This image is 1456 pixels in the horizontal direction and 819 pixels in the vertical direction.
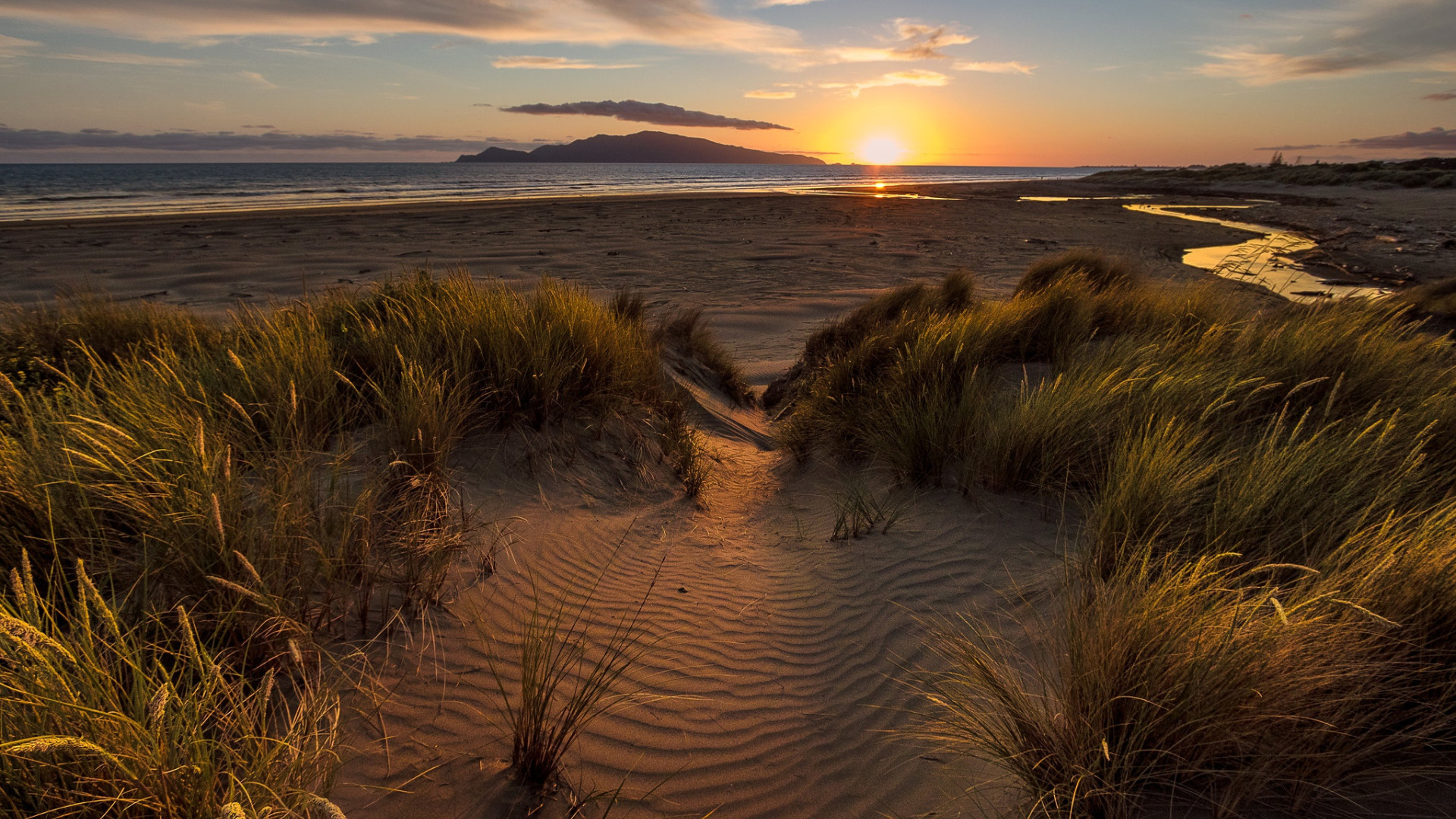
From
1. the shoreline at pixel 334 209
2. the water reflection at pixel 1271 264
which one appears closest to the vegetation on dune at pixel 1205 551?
the water reflection at pixel 1271 264

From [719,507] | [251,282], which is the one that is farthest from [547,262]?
[719,507]

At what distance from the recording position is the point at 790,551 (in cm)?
384

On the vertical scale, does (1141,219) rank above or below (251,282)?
above

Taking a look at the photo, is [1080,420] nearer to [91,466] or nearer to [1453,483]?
[1453,483]

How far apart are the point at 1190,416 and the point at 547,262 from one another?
13.0 meters

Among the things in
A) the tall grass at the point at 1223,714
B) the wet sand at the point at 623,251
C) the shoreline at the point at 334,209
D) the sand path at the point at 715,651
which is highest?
the shoreline at the point at 334,209

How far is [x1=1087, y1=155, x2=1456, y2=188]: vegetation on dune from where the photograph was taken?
98.9ft

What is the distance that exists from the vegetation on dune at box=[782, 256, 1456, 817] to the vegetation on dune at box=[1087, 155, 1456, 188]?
36936mm

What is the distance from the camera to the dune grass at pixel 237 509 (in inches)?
55.1

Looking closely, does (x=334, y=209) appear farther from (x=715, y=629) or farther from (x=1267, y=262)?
(x=1267, y=262)

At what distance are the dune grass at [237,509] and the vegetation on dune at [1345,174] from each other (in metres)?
40.8

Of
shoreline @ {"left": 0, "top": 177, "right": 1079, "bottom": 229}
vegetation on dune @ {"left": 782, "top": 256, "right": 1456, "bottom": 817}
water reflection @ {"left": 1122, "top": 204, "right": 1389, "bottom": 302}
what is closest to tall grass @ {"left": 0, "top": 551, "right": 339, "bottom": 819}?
vegetation on dune @ {"left": 782, "top": 256, "right": 1456, "bottom": 817}

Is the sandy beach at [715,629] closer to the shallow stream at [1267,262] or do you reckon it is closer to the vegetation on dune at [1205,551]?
the vegetation on dune at [1205,551]

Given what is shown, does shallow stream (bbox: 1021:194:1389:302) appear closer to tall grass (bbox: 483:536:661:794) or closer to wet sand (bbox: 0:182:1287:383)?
wet sand (bbox: 0:182:1287:383)
